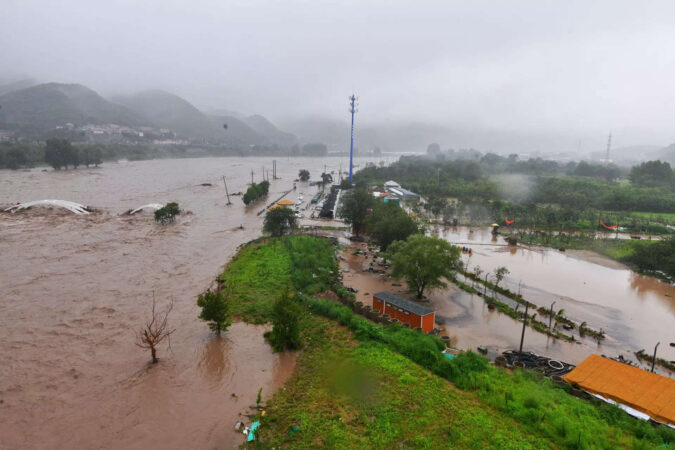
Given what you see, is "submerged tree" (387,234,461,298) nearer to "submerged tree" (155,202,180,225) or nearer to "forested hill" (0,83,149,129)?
"submerged tree" (155,202,180,225)

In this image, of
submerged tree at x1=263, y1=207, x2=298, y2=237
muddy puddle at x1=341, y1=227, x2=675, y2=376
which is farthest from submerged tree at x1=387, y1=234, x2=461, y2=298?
submerged tree at x1=263, y1=207, x2=298, y2=237

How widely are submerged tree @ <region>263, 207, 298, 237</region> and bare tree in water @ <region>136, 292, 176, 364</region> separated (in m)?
8.53

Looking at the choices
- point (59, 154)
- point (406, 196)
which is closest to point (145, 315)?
point (406, 196)

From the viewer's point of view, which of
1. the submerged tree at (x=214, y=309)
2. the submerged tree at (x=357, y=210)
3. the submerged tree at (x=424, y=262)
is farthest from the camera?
the submerged tree at (x=357, y=210)

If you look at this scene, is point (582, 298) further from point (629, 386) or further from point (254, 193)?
point (254, 193)

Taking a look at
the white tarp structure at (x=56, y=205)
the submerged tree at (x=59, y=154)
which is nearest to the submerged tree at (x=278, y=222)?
the white tarp structure at (x=56, y=205)

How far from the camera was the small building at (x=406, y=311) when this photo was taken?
10773 mm

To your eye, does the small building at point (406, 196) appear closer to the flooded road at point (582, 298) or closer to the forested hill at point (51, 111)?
the flooded road at point (582, 298)

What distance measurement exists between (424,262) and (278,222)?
10.4 m

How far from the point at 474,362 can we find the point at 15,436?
30.5ft

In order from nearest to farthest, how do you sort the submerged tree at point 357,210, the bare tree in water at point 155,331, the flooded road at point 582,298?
the bare tree in water at point 155,331 < the flooded road at point 582,298 < the submerged tree at point 357,210

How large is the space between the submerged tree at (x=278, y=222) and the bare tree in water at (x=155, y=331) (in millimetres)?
8535

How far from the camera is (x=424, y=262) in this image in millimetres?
12711

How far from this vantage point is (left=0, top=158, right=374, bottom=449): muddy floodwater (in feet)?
22.6
